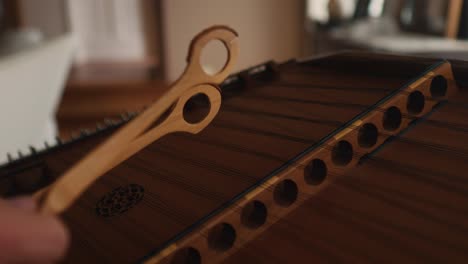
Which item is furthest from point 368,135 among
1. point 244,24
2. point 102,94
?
point 244,24

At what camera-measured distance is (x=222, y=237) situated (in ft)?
1.51

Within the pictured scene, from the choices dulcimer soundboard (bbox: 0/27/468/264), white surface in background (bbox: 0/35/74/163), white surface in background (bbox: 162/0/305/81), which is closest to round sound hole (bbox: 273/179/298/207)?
dulcimer soundboard (bbox: 0/27/468/264)

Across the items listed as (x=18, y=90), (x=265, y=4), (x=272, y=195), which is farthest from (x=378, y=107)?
(x=265, y=4)

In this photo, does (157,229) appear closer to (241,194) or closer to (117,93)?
(241,194)

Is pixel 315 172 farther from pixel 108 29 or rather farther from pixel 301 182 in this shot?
pixel 108 29

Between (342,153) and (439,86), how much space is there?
0.18 meters

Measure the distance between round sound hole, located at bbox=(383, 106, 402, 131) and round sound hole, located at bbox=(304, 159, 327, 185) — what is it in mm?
104

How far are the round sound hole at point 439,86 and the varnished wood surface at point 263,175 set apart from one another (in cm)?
2

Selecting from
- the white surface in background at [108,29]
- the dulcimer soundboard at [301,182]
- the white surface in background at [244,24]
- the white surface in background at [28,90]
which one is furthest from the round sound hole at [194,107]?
the white surface in background at [108,29]

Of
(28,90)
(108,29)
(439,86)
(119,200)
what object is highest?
(439,86)

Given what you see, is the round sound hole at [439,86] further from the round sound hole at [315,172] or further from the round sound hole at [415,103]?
the round sound hole at [315,172]

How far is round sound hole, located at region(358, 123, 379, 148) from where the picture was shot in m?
0.54

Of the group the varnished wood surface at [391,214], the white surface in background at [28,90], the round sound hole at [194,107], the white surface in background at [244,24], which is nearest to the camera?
the varnished wood surface at [391,214]

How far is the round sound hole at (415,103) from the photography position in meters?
0.57
